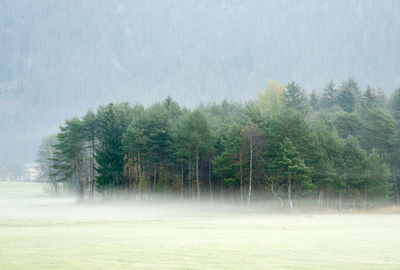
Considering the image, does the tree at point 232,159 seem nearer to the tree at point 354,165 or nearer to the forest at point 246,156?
the forest at point 246,156

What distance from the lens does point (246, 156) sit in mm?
70125

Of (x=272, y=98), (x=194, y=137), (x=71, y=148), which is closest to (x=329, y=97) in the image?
(x=272, y=98)

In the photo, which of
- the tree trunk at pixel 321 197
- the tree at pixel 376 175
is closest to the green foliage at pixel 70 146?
the tree trunk at pixel 321 197

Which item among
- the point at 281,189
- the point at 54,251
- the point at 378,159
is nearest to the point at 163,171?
the point at 281,189

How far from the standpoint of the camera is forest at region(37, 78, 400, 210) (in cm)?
6556

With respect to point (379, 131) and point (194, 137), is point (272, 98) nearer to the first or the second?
point (379, 131)

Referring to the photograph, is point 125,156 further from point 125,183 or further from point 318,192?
point 318,192

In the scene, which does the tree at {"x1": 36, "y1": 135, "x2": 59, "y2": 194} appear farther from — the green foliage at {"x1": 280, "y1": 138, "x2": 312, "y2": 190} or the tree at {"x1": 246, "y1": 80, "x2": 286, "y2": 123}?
the green foliage at {"x1": 280, "y1": 138, "x2": 312, "y2": 190}

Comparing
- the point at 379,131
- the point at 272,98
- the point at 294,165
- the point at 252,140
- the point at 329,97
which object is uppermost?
the point at 329,97

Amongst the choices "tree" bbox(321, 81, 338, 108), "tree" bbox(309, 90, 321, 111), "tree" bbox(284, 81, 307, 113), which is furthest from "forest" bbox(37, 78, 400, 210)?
"tree" bbox(309, 90, 321, 111)

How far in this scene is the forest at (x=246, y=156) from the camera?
2581 inches

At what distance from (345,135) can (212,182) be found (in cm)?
2579

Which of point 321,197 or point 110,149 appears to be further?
point 110,149

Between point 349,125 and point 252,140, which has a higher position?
point 349,125
